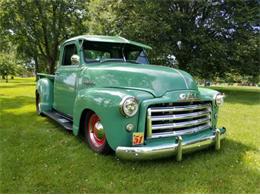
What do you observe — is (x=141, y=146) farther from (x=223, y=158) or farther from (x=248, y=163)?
(x=248, y=163)

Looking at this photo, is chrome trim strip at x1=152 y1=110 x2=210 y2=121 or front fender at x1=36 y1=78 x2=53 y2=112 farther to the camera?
front fender at x1=36 y1=78 x2=53 y2=112

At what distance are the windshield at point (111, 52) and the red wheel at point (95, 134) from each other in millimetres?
1304

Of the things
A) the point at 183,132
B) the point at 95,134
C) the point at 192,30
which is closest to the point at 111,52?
the point at 95,134

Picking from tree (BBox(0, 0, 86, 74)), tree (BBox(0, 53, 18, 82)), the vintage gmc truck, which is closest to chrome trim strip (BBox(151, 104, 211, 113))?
the vintage gmc truck

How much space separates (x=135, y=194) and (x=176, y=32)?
14631mm

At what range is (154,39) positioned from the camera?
16188 millimetres

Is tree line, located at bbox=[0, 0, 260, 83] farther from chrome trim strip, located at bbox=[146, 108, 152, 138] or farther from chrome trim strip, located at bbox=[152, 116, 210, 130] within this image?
chrome trim strip, located at bbox=[146, 108, 152, 138]

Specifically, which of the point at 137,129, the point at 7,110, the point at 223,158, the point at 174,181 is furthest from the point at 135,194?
the point at 7,110

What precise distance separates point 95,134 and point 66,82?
A: 5.58 feet

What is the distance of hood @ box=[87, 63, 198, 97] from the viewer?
3.94 m

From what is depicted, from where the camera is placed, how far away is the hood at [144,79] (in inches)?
155

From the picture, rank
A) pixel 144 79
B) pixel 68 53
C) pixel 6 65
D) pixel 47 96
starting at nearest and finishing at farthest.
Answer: pixel 144 79 → pixel 68 53 → pixel 47 96 → pixel 6 65

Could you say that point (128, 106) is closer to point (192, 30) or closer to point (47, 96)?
point (47, 96)

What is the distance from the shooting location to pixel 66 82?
5.57 m
